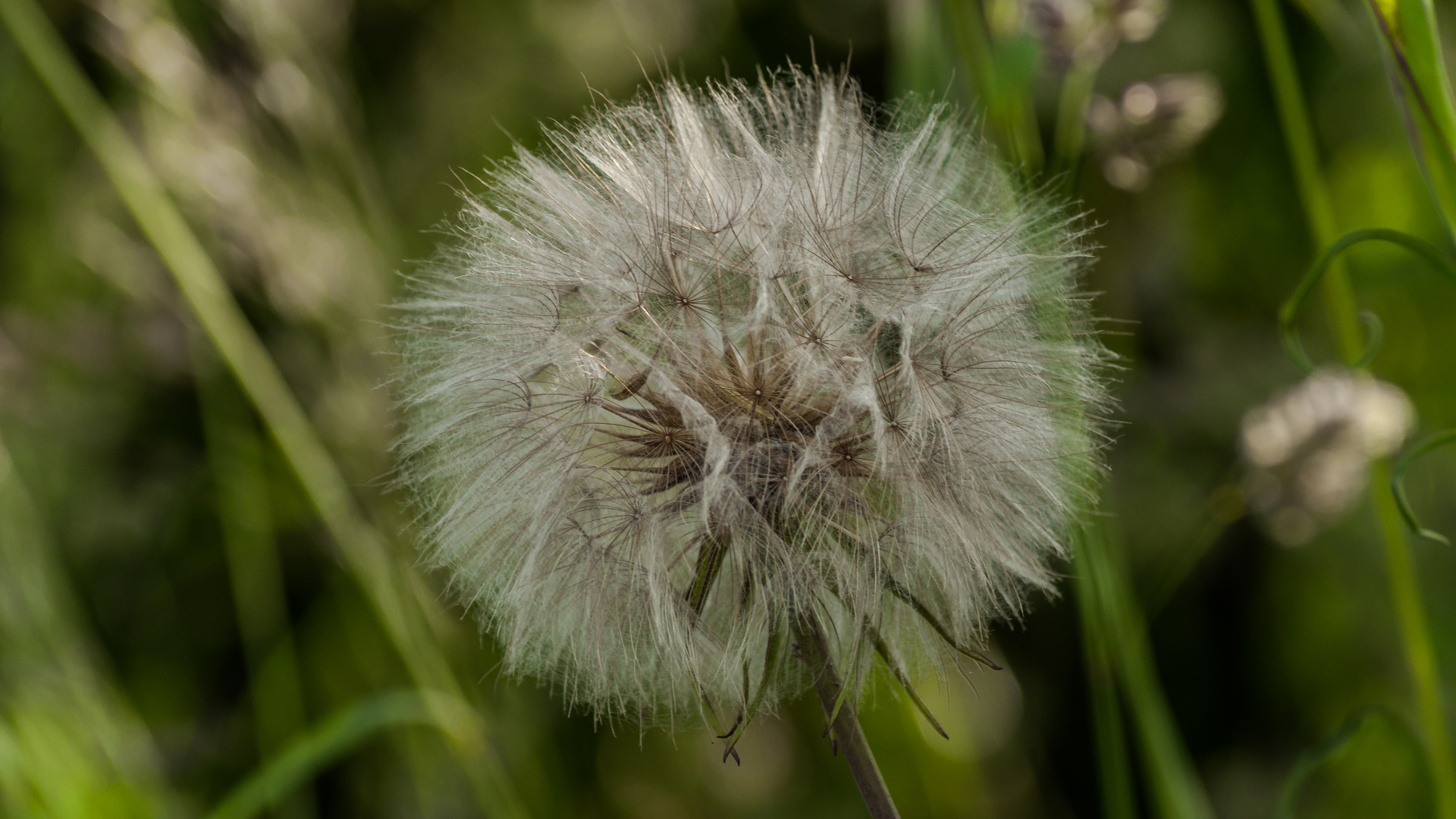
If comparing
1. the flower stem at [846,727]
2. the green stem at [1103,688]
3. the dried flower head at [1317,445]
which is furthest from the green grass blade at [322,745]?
the dried flower head at [1317,445]

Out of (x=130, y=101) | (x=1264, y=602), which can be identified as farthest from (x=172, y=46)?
(x=1264, y=602)

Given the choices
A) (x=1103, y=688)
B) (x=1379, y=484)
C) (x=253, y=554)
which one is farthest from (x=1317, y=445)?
(x=253, y=554)

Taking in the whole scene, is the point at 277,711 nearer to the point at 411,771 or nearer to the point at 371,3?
the point at 411,771

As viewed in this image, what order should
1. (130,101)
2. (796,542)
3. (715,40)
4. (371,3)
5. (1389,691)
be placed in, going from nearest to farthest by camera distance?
1. (796,542)
2. (1389,691)
3. (715,40)
4. (130,101)
5. (371,3)

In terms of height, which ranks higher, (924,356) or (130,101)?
(130,101)

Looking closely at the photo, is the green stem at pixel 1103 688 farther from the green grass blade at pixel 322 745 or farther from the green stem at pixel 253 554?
the green stem at pixel 253 554

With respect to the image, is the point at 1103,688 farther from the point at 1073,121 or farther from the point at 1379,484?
the point at 1073,121
